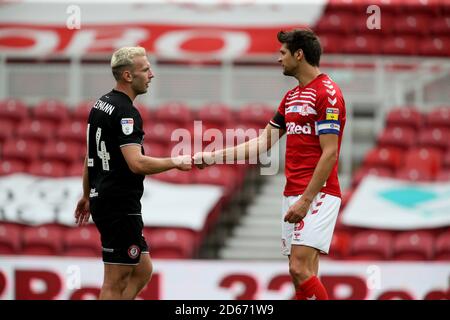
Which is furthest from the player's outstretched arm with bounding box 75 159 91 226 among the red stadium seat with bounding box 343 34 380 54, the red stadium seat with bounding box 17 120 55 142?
the red stadium seat with bounding box 343 34 380 54

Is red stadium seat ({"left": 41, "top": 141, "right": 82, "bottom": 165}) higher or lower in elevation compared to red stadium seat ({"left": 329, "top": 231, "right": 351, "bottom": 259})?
higher

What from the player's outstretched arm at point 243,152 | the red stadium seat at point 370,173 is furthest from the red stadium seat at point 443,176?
the player's outstretched arm at point 243,152

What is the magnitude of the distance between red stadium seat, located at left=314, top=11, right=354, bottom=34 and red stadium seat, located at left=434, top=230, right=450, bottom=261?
4662 millimetres

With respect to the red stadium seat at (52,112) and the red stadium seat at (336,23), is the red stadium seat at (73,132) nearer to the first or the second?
the red stadium seat at (52,112)

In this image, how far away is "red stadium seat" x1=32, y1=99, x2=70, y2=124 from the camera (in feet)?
43.8

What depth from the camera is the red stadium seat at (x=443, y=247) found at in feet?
35.2

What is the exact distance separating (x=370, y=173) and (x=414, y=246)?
4.37ft

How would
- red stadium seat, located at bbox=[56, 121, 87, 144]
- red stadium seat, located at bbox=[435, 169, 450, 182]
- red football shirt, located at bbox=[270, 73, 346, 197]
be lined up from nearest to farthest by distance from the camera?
red football shirt, located at bbox=[270, 73, 346, 197], red stadium seat, located at bbox=[435, 169, 450, 182], red stadium seat, located at bbox=[56, 121, 87, 144]

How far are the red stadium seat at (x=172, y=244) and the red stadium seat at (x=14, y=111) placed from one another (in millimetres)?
3355

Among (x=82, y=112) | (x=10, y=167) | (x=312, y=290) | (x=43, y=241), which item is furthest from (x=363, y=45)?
(x=312, y=290)

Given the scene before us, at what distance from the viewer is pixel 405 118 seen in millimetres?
12930

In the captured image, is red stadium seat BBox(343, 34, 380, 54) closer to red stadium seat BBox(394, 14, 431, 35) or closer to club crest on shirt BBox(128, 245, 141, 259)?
red stadium seat BBox(394, 14, 431, 35)

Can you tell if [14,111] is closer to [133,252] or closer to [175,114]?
[175,114]
